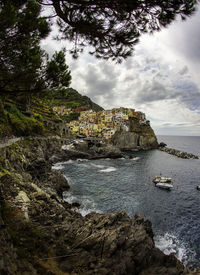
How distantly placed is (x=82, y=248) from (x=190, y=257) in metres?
12.1

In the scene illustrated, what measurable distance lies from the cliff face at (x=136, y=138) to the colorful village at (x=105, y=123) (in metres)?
3.48

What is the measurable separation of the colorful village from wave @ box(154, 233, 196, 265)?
7118 cm

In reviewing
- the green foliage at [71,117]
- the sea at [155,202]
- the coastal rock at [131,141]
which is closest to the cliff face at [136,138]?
the coastal rock at [131,141]

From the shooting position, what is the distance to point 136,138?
85562mm

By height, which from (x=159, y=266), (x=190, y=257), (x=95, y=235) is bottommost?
(x=190, y=257)

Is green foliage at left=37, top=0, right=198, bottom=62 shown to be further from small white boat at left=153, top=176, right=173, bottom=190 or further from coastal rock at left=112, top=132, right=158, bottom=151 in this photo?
coastal rock at left=112, top=132, right=158, bottom=151

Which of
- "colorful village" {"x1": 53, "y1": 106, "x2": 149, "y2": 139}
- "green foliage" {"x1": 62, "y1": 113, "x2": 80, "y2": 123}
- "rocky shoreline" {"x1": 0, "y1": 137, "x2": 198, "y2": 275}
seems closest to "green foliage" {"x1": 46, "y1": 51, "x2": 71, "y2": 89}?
"rocky shoreline" {"x1": 0, "y1": 137, "x2": 198, "y2": 275}

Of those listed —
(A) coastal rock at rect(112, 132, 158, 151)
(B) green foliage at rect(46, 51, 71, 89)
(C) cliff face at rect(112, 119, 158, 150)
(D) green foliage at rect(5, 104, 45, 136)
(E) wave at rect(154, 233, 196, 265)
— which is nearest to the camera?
(B) green foliage at rect(46, 51, 71, 89)

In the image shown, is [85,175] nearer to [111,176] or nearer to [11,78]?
[111,176]

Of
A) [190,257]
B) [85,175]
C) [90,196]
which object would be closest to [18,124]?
[85,175]

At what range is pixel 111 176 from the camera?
111 feet

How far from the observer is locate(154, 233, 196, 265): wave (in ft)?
40.7

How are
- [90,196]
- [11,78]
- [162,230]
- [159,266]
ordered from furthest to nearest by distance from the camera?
[90,196]
[162,230]
[159,266]
[11,78]

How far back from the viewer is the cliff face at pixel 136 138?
82.1 meters
